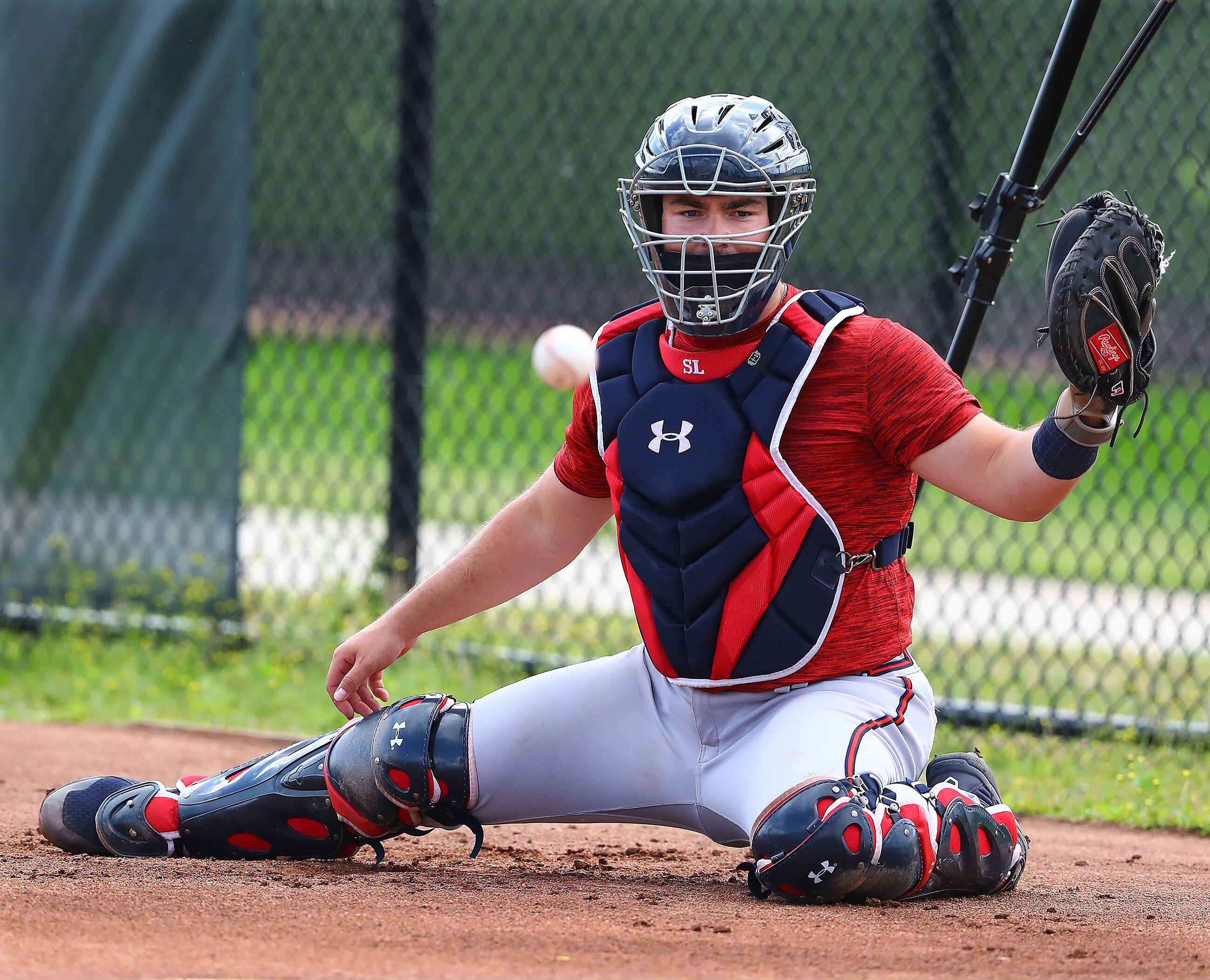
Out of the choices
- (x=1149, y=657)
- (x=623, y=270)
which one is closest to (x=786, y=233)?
(x=1149, y=657)

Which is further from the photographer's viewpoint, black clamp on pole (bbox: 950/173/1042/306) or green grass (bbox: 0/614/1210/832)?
green grass (bbox: 0/614/1210/832)

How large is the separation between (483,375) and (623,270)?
7.33 feet

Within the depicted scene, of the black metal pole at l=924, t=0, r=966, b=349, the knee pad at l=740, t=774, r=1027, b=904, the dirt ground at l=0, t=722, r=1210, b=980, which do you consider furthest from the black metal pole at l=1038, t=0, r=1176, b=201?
the black metal pole at l=924, t=0, r=966, b=349

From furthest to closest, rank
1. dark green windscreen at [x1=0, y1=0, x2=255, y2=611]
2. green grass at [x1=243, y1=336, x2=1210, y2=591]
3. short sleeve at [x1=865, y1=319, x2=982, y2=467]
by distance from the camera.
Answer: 1. green grass at [x1=243, y1=336, x2=1210, y2=591]
2. dark green windscreen at [x1=0, y1=0, x2=255, y2=611]
3. short sleeve at [x1=865, y1=319, x2=982, y2=467]

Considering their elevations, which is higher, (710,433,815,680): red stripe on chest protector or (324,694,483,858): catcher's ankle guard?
(710,433,815,680): red stripe on chest protector

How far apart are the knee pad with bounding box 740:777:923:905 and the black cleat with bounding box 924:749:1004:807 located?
0.37m

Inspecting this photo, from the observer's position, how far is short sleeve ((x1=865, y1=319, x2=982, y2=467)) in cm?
252

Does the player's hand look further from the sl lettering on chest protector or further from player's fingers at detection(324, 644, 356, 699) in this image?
the sl lettering on chest protector

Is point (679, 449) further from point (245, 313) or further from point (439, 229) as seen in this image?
point (439, 229)

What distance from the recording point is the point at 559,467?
2910 millimetres

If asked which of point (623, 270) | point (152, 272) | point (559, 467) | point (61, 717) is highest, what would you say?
point (623, 270)

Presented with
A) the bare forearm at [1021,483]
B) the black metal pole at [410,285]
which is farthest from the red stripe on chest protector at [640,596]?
the black metal pole at [410,285]

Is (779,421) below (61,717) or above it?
above

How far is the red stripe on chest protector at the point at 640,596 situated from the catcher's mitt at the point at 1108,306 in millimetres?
827
